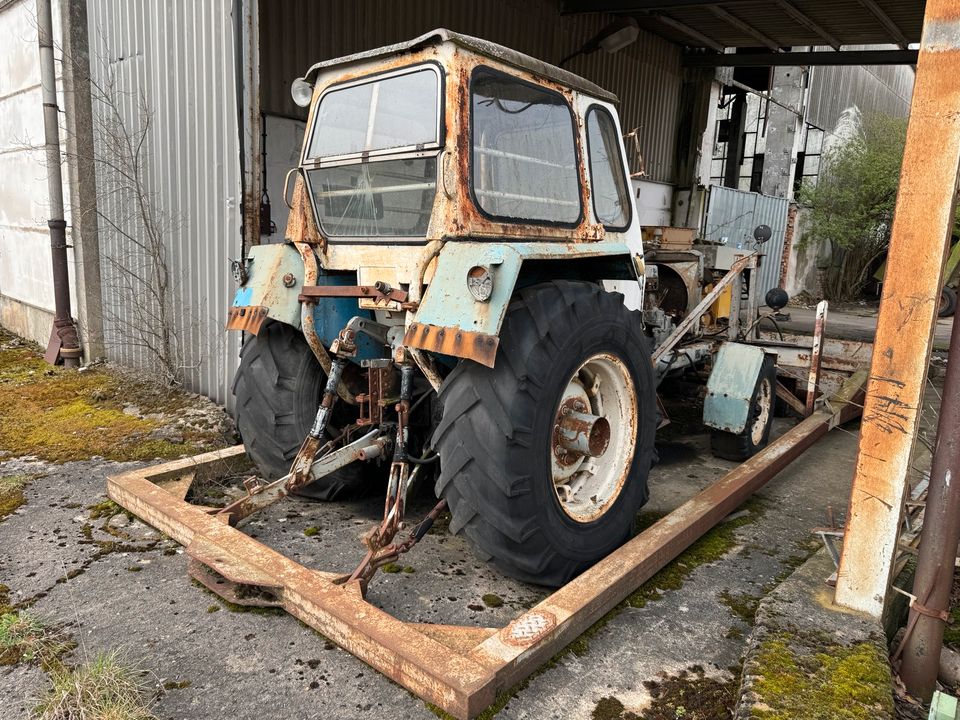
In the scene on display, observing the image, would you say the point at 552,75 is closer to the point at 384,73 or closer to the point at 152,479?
the point at 384,73

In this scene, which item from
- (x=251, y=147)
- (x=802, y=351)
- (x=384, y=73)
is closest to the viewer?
(x=384, y=73)

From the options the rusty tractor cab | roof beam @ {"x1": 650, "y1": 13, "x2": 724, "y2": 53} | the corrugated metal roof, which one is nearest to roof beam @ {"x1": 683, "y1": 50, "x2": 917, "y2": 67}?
the corrugated metal roof

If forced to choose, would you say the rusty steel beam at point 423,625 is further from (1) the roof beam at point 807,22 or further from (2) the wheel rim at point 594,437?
(1) the roof beam at point 807,22

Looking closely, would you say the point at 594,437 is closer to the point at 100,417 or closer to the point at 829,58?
the point at 100,417

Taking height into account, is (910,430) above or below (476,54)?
below

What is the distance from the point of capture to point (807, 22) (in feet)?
30.7

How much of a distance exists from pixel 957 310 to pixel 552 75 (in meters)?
1.89

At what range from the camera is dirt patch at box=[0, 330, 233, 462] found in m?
4.62

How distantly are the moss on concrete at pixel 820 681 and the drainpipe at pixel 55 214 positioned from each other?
697cm

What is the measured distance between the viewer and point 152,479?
352cm

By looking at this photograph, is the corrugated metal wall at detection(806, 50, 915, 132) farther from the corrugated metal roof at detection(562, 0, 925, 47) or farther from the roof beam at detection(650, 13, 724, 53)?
the corrugated metal roof at detection(562, 0, 925, 47)

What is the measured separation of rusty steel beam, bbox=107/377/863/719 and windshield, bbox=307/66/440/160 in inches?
69.0

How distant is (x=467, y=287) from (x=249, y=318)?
1324 mm

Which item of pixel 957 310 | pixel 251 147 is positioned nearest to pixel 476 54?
pixel 957 310
